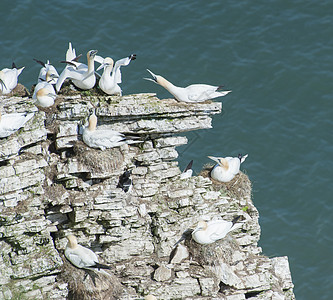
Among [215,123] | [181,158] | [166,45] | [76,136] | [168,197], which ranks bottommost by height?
[168,197]

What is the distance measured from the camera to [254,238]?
678 inches

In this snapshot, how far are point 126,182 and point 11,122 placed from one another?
2888mm

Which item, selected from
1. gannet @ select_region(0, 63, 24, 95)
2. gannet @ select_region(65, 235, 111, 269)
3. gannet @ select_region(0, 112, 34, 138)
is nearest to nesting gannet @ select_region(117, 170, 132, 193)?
gannet @ select_region(65, 235, 111, 269)

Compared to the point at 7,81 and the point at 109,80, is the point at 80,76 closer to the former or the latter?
the point at 109,80

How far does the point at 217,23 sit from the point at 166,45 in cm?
263

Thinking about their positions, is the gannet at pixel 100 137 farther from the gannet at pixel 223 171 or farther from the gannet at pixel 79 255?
the gannet at pixel 223 171

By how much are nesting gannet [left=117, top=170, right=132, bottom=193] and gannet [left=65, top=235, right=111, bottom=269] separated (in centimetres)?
159

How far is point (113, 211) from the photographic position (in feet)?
49.3

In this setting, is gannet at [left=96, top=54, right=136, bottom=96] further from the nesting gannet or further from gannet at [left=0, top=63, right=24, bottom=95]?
gannet at [left=0, top=63, right=24, bottom=95]

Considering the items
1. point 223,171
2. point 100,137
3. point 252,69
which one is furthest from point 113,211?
point 252,69

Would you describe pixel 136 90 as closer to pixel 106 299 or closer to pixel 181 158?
pixel 181 158

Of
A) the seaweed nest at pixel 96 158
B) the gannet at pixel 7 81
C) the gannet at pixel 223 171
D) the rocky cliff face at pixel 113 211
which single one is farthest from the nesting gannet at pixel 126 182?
the gannet at pixel 7 81

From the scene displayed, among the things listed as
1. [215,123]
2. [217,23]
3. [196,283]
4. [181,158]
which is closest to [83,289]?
[196,283]

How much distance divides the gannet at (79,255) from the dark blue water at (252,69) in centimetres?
981
